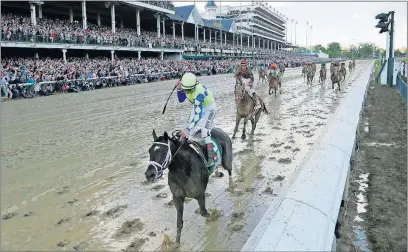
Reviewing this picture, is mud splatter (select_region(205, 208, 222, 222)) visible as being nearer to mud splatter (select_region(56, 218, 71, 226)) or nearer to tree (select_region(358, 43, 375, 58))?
mud splatter (select_region(56, 218, 71, 226))

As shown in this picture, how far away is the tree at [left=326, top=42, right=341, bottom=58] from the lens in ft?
585

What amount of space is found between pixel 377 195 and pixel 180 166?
3.96 metres

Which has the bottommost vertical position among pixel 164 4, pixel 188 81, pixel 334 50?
pixel 188 81

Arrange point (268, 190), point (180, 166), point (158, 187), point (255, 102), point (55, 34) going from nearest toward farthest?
point (180, 166), point (268, 190), point (158, 187), point (255, 102), point (55, 34)

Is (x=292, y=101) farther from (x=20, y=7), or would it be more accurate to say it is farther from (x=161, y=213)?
(x=20, y=7)

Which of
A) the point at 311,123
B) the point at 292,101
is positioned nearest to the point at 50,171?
the point at 311,123

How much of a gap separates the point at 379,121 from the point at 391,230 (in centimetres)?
909

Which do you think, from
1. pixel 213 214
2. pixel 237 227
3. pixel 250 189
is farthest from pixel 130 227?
pixel 250 189

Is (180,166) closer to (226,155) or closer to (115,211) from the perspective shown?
(226,155)

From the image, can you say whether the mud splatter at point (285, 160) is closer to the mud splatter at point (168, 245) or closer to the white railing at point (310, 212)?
the white railing at point (310, 212)

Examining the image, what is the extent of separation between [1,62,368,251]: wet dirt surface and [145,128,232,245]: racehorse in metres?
0.58

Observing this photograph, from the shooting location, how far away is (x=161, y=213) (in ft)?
18.0

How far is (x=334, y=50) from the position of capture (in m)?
186

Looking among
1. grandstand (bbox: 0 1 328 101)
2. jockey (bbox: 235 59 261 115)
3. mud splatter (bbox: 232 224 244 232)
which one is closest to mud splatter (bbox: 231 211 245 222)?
mud splatter (bbox: 232 224 244 232)
